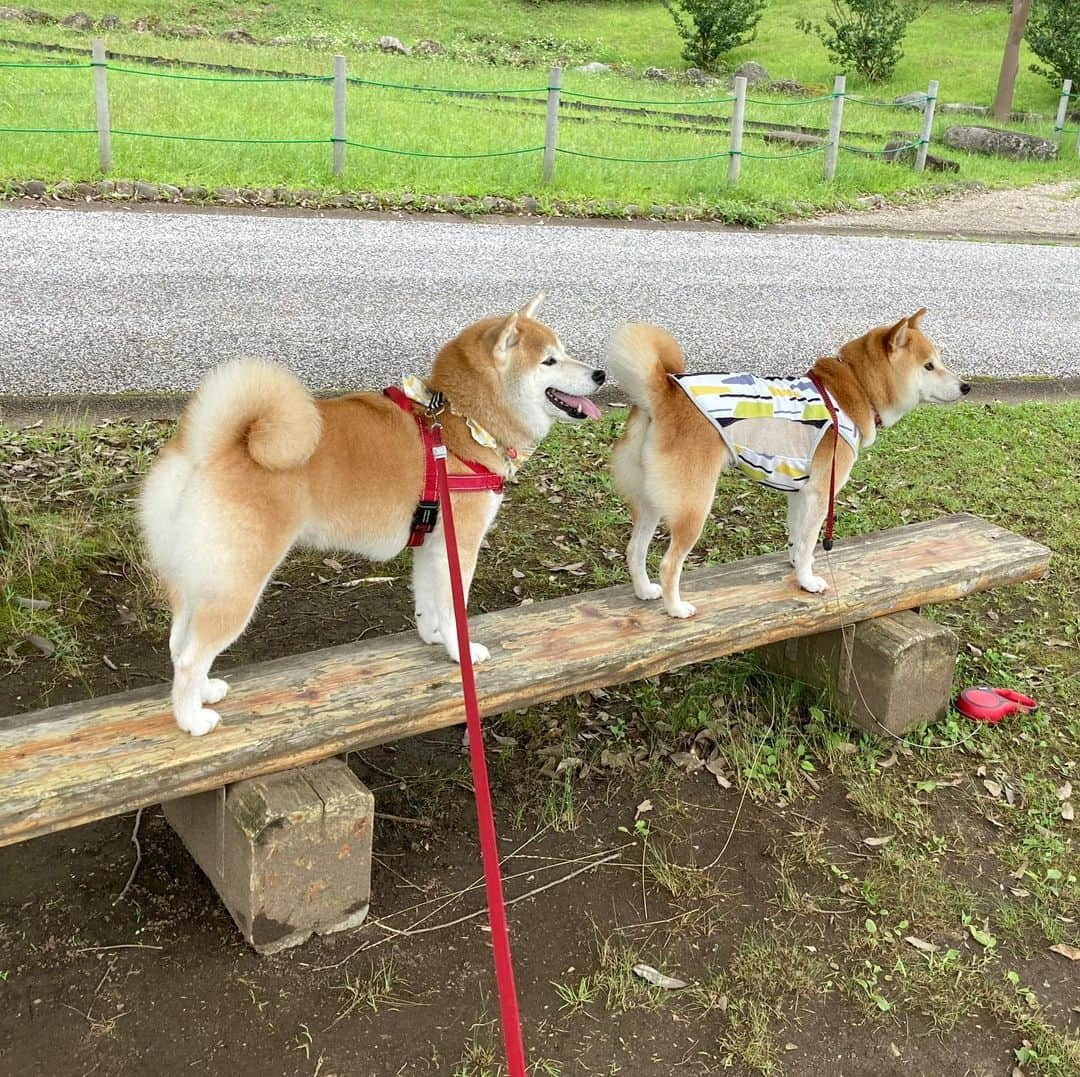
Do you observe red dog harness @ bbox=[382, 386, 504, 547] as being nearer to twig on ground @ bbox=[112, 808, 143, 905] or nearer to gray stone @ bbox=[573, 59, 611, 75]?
twig on ground @ bbox=[112, 808, 143, 905]

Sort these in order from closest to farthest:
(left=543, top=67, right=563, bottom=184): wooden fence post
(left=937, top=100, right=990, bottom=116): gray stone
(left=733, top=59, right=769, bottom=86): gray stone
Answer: (left=543, top=67, right=563, bottom=184): wooden fence post < (left=937, top=100, right=990, bottom=116): gray stone < (left=733, top=59, right=769, bottom=86): gray stone

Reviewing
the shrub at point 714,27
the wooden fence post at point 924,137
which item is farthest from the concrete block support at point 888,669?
the shrub at point 714,27

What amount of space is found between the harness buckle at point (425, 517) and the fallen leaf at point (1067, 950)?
89.3 inches

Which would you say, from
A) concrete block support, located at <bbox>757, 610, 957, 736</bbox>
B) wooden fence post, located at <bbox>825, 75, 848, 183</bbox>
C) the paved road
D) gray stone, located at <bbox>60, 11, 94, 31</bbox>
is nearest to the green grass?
wooden fence post, located at <bbox>825, 75, 848, 183</bbox>

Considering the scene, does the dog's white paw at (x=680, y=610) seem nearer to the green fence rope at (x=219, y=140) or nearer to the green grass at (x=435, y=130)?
the green grass at (x=435, y=130)

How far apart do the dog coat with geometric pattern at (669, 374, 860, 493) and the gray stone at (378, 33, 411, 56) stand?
1105 inches

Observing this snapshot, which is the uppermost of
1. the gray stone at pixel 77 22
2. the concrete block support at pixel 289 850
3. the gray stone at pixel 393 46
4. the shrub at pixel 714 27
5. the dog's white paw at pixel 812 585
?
the shrub at pixel 714 27

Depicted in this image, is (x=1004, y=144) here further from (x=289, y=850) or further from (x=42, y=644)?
(x=289, y=850)

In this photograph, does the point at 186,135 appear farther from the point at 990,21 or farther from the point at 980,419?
the point at 990,21

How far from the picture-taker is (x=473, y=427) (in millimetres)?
3316

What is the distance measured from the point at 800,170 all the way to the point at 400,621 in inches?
537

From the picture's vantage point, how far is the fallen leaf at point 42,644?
4148 millimetres

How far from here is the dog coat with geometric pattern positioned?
3691 millimetres

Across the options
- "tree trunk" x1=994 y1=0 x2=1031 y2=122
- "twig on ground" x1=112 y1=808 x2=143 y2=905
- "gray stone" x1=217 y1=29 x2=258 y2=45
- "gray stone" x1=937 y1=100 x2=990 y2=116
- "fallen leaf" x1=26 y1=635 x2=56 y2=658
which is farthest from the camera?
"gray stone" x1=217 y1=29 x2=258 y2=45
